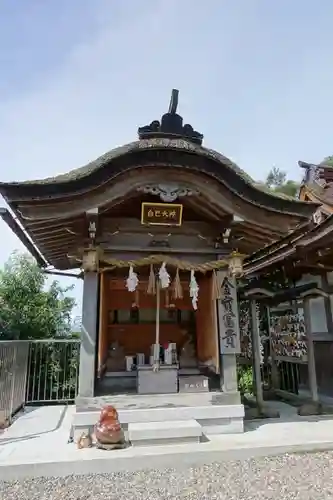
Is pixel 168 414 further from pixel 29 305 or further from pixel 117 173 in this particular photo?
pixel 29 305

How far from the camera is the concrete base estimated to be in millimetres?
5027

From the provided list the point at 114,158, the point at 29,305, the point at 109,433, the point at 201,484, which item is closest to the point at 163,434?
the point at 109,433

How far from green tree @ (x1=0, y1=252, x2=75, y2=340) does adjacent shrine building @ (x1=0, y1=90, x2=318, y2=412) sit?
5.14 meters

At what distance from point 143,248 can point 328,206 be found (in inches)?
211

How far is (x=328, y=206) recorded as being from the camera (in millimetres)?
8781

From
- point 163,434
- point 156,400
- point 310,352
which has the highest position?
point 310,352

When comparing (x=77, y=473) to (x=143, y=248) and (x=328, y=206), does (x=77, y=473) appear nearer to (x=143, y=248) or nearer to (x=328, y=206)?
(x=143, y=248)

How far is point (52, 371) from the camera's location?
27.8ft

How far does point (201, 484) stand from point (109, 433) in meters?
1.30

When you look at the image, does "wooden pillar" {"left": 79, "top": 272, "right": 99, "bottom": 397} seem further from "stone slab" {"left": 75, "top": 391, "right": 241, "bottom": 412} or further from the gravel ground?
the gravel ground

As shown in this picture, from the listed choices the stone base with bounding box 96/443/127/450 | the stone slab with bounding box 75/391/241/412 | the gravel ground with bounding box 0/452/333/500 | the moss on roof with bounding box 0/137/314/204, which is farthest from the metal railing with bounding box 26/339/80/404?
the gravel ground with bounding box 0/452/333/500

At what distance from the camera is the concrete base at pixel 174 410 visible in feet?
16.5

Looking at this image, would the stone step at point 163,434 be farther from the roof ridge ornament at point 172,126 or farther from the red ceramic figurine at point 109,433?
the roof ridge ornament at point 172,126

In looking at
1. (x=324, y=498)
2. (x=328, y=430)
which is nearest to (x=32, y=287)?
(x=328, y=430)
